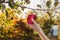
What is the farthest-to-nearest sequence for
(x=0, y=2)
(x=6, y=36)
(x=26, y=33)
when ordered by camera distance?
1. (x=26, y=33)
2. (x=6, y=36)
3. (x=0, y=2)

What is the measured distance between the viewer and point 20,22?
3.67 m

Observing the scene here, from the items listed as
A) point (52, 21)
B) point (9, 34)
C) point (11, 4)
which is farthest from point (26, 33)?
point (11, 4)

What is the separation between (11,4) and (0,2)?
51mm

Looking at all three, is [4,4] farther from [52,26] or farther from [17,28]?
[52,26]

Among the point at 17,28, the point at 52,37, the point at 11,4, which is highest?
the point at 11,4

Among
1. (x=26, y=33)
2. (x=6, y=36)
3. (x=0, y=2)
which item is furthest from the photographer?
(x=26, y=33)

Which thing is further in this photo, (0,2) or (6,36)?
(6,36)

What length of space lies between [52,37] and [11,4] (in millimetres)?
3182

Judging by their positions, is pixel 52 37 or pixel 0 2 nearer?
pixel 0 2

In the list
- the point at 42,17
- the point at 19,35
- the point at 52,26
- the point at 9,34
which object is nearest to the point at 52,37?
the point at 52,26

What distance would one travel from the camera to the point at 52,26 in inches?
155

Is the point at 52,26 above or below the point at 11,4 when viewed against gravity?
below

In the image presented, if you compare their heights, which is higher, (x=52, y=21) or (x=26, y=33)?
(x=52, y=21)

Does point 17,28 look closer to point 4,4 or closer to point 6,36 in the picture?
point 6,36
